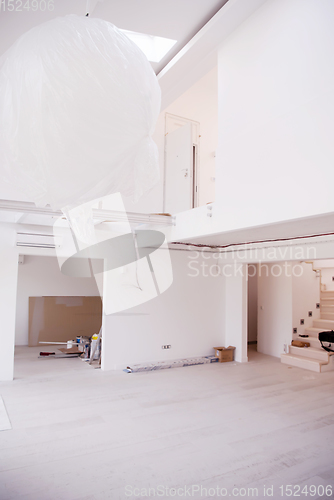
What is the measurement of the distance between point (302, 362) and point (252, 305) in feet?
11.6

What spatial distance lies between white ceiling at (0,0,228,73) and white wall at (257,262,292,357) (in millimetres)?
5929

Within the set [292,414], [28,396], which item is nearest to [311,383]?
[292,414]

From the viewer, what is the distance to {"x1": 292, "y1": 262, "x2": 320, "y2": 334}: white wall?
820 centimetres

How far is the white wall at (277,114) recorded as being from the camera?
336 cm

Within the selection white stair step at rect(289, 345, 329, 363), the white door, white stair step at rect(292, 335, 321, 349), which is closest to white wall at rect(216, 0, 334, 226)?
the white door

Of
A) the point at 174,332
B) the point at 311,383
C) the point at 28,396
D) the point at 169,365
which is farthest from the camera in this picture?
the point at 174,332

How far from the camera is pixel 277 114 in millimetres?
3850

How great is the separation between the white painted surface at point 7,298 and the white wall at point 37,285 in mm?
3328

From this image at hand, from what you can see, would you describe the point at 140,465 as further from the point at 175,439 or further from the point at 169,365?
the point at 169,365

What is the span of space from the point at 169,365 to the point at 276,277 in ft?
11.4

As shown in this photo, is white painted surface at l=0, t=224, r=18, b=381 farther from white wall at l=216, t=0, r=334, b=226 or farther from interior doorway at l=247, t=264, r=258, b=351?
interior doorway at l=247, t=264, r=258, b=351

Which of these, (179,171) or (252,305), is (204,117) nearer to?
(179,171)

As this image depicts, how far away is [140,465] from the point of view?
3.28 meters
